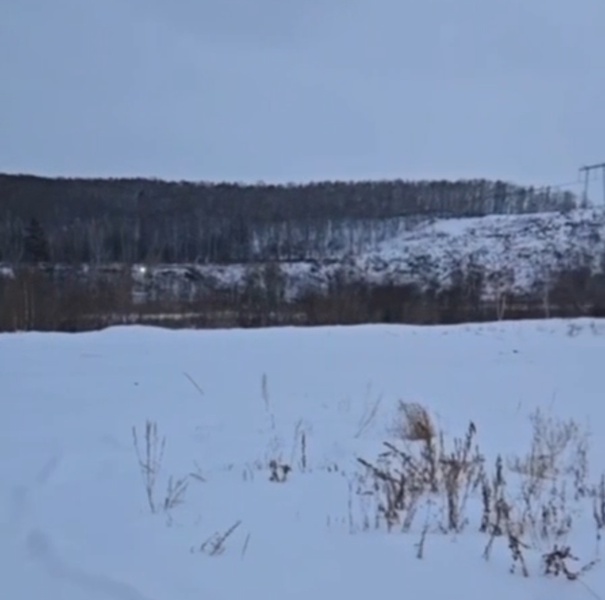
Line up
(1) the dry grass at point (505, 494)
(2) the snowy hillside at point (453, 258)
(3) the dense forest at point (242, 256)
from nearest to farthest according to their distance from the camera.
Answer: (1) the dry grass at point (505, 494), (3) the dense forest at point (242, 256), (2) the snowy hillside at point (453, 258)

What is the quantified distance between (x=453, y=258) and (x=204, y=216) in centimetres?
2428

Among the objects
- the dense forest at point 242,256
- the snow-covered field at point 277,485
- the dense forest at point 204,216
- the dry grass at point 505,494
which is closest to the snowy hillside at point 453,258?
the dense forest at point 242,256

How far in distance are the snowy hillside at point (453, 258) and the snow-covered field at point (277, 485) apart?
93.8ft

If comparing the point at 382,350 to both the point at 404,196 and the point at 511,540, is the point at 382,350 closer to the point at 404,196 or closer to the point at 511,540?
the point at 511,540

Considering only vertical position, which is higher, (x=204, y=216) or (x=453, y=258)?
(x=204, y=216)

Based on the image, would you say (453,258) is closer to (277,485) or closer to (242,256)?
(242,256)

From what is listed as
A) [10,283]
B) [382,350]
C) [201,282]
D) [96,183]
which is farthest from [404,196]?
[382,350]

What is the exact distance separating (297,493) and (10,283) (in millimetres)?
21986

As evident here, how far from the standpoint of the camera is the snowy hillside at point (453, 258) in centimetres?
4709

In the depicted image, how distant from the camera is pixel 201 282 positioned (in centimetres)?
4994

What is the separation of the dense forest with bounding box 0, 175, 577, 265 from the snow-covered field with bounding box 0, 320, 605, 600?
48144 mm

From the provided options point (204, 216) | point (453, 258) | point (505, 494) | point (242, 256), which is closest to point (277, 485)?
point (505, 494)

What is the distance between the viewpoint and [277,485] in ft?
12.1

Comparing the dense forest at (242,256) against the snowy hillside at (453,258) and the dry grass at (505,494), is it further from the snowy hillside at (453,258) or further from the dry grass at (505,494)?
the dry grass at (505,494)
